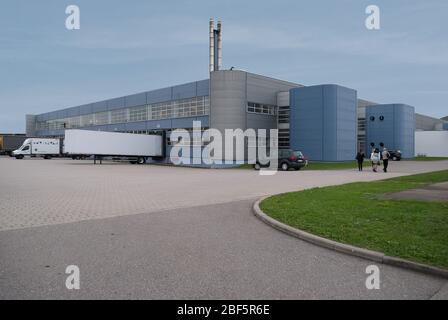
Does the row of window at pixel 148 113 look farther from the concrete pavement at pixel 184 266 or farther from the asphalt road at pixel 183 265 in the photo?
the concrete pavement at pixel 184 266

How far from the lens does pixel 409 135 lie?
58031 millimetres

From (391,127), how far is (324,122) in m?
21.0

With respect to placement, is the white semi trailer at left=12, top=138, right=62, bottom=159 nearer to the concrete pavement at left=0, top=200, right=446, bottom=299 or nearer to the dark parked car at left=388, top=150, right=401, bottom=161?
the dark parked car at left=388, top=150, right=401, bottom=161

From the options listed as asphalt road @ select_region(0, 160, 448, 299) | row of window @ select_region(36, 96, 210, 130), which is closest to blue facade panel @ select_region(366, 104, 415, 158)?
row of window @ select_region(36, 96, 210, 130)

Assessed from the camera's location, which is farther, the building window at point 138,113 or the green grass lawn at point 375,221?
the building window at point 138,113

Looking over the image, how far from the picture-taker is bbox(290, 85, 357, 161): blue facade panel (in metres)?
39.8

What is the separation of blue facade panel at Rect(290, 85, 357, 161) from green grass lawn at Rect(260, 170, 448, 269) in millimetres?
28908

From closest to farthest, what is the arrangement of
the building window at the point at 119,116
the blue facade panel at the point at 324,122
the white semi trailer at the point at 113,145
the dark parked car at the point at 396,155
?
the white semi trailer at the point at 113,145
the blue facade panel at the point at 324,122
the dark parked car at the point at 396,155
the building window at the point at 119,116

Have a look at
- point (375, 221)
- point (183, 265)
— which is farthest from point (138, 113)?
point (183, 265)

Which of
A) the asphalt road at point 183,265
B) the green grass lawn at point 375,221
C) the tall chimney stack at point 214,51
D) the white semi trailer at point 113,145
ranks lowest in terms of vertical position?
the asphalt road at point 183,265

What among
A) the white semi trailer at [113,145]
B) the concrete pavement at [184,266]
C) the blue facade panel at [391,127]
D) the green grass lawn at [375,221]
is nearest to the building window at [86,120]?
the white semi trailer at [113,145]

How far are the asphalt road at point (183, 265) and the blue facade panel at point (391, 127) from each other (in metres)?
53.3

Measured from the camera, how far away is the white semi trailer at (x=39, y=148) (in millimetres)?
54500
